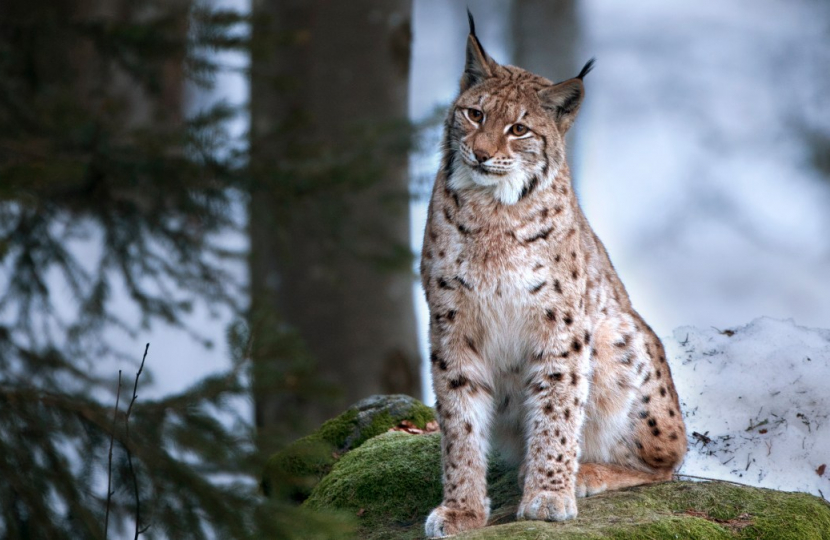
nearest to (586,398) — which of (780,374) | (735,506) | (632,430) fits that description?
(632,430)

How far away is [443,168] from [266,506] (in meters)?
1.80

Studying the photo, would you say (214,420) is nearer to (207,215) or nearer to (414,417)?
(207,215)

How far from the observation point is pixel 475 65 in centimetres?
464

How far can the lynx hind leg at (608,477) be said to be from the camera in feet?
14.9

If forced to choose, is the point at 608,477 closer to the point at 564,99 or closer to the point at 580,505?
the point at 580,505

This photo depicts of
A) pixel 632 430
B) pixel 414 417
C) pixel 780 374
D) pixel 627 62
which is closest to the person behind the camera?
pixel 632 430

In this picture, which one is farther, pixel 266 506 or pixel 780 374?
pixel 780 374

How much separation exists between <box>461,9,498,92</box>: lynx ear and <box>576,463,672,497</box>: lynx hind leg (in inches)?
74.0

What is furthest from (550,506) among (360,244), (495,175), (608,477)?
(360,244)

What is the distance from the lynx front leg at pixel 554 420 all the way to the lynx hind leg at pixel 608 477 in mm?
163

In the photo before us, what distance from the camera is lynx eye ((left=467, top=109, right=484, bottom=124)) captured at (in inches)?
175

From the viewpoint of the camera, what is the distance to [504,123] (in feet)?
14.4

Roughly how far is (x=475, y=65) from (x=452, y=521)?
81.3 inches

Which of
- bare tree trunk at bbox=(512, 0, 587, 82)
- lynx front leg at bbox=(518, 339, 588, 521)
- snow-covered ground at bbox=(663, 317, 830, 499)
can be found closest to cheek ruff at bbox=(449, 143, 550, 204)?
lynx front leg at bbox=(518, 339, 588, 521)
